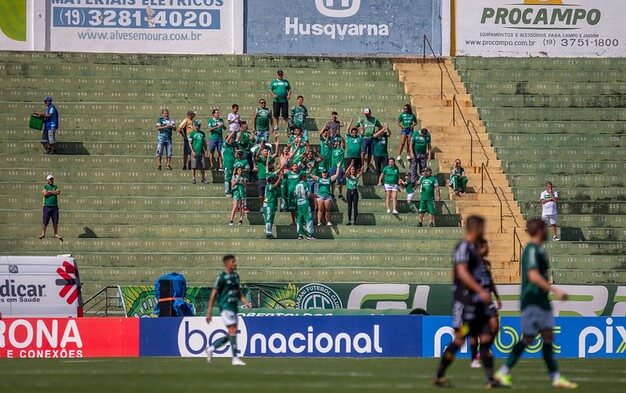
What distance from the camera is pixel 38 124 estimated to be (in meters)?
40.7

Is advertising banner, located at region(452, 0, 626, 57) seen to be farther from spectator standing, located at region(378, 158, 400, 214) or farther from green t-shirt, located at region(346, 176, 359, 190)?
green t-shirt, located at region(346, 176, 359, 190)

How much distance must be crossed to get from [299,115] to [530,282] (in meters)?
25.7

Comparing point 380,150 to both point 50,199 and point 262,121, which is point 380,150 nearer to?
point 262,121

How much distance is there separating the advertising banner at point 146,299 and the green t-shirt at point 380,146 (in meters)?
9.11

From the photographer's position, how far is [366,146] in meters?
40.4

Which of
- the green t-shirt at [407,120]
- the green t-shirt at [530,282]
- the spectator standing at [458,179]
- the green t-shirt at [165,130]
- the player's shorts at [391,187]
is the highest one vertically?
the green t-shirt at [407,120]

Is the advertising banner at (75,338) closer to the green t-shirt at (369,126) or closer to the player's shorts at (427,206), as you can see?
the player's shorts at (427,206)

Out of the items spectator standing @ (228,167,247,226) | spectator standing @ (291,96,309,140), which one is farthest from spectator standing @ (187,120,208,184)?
spectator standing @ (291,96,309,140)

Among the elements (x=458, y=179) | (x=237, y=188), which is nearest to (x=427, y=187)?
(x=458, y=179)

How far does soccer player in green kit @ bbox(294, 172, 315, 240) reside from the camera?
37.4 meters

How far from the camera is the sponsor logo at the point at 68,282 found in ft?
105

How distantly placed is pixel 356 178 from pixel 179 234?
17.0 ft

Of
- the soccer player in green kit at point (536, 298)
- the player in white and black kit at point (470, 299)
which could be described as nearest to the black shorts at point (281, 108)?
the player in white and black kit at point (470, 299)

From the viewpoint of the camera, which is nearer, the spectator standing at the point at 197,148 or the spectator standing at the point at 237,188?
the spectator standing at the point at 237,188
